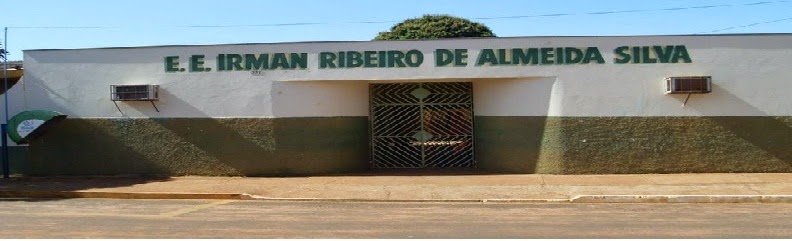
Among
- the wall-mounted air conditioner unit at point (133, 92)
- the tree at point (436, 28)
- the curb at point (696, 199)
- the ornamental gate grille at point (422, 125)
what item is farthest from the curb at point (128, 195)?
the tree at point (436, 28)

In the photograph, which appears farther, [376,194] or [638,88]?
[638,88]

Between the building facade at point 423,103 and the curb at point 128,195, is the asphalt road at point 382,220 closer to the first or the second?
the curb at point 128,195

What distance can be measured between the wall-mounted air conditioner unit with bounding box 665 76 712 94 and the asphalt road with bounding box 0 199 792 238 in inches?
133

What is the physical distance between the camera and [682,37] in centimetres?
1382

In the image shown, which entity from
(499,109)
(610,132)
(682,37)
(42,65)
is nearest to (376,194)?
(499,109)

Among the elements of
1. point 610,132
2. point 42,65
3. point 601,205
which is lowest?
point 601,205

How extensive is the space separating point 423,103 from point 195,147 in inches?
189

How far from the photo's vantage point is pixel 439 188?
1248 centimetres

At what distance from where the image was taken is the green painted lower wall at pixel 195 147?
14539mm

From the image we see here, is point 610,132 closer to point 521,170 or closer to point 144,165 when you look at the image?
point 521,170

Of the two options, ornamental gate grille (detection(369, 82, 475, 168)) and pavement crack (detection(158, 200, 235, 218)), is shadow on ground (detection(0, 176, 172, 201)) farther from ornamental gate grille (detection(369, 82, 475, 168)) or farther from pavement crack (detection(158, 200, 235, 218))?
ornamental gate grille (detection(369, 82, 475, 168))

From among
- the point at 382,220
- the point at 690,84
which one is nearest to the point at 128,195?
the point at 382,220

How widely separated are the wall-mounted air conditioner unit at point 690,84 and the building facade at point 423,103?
7 cm

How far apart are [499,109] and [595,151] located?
206cm
